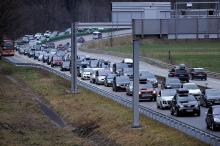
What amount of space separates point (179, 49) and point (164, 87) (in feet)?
273

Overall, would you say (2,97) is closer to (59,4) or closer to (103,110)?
(103,110)

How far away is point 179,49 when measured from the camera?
141125 mm

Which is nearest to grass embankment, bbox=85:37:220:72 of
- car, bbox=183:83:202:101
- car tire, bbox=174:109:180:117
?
car, bbox=183:83:202:101

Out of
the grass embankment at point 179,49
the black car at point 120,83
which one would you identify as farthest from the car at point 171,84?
the grass embankment at point 179,49

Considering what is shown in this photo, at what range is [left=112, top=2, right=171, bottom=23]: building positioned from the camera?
4538 centimetres

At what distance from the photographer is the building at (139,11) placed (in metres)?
45.4

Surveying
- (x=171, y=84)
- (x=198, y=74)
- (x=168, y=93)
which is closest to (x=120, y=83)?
(x=171, y=84)

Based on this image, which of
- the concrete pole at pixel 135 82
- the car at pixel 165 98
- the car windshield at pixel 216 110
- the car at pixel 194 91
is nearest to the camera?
the car windshield at pixel 216 110

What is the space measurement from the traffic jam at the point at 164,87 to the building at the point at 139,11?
4912 millimetres

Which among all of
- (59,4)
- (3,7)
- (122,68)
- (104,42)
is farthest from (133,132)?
(59,4)

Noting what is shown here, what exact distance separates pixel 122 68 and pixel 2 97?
12.8 metres

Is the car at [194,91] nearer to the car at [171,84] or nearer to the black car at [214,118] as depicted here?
the car at [171,84]

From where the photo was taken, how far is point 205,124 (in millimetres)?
39875

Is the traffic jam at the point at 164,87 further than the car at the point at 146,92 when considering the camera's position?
No
